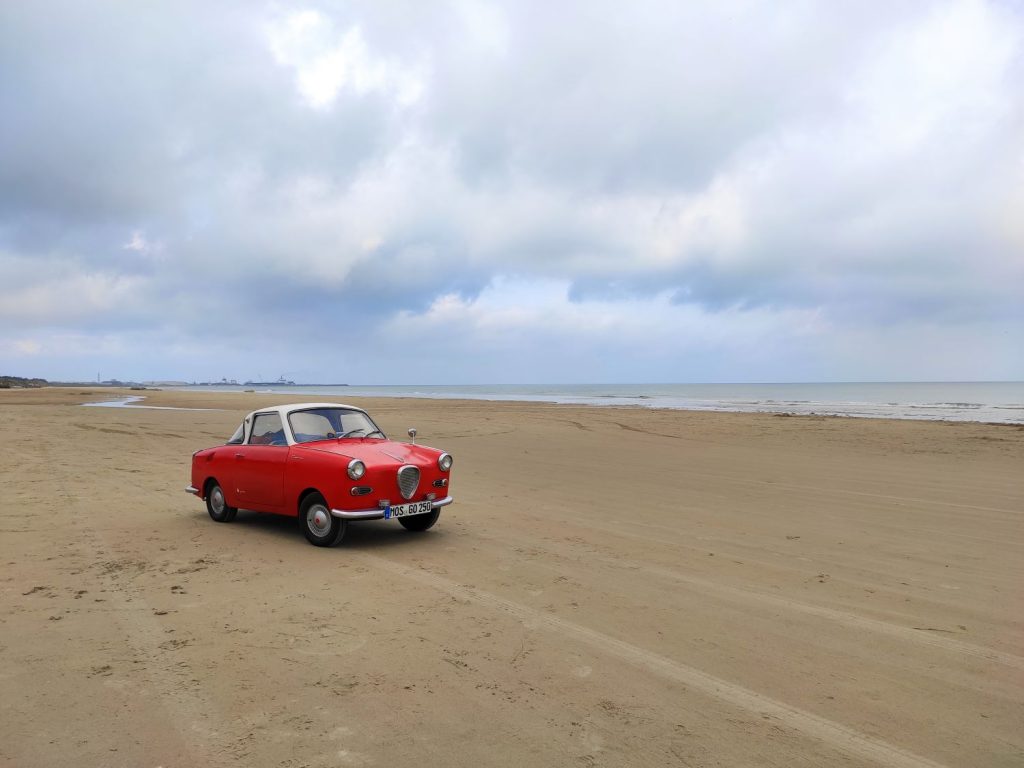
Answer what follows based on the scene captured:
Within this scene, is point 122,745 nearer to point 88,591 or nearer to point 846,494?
point 88,591

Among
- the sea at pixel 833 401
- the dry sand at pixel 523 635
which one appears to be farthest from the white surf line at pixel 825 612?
the sea at pixel 833 401

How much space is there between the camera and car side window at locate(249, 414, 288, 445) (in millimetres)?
8133

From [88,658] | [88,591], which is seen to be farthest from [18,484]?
[88,658]


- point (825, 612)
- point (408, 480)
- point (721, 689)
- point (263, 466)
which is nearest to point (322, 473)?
point (408, 480)

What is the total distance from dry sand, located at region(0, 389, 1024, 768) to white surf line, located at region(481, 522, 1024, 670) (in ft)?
0.10

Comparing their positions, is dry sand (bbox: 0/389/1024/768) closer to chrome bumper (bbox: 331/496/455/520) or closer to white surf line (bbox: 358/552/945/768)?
white surf line (bbox: 358/552/945/768)

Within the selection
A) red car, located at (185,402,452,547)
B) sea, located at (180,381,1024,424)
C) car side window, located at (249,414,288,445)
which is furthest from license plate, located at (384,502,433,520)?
sea, located at (180,381,1024,424)

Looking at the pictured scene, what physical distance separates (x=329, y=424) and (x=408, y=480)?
1.64 meters

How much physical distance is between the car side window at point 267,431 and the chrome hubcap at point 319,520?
1.06m

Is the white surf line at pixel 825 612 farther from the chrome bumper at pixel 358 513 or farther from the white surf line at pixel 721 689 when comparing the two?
the chrome bumper at pixel 358 513

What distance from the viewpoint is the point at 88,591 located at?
5.66 meters

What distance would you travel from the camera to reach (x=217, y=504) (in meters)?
8.74

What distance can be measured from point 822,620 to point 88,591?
6250 mm

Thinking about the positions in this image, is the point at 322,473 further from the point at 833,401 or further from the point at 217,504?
the point at 833,401
